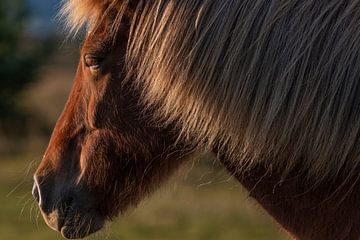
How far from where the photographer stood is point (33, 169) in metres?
6.96

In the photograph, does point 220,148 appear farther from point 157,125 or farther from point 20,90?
point 20,90

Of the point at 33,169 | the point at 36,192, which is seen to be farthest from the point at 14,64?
the point at 36,192

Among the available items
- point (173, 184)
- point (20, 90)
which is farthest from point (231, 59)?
point (20, 90)

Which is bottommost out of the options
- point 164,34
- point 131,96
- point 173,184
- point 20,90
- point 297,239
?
point 20,90

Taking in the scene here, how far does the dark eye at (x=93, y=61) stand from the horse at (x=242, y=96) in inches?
0.4

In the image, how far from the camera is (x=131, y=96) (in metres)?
2.86

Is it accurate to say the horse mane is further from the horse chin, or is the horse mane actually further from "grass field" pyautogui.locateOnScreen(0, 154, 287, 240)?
"grass field" pyautogui.locateOnScreen(0, 154, 287, 240)

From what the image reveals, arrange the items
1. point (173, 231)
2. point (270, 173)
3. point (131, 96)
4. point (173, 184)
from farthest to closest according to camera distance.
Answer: point (173, 231) < point (173, 184) < point (131, 96) < point (270, 173)

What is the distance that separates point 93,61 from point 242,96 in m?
0.66

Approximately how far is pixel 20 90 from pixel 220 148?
22.7 metres

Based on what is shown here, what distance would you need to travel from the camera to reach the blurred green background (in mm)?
11484

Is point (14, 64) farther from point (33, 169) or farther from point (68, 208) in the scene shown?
point (68, 208)

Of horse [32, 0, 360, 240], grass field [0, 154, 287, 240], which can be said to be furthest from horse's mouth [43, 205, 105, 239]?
grass field [0, 154, 287, 240]

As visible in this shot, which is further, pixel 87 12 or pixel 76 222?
pixel 76 222
